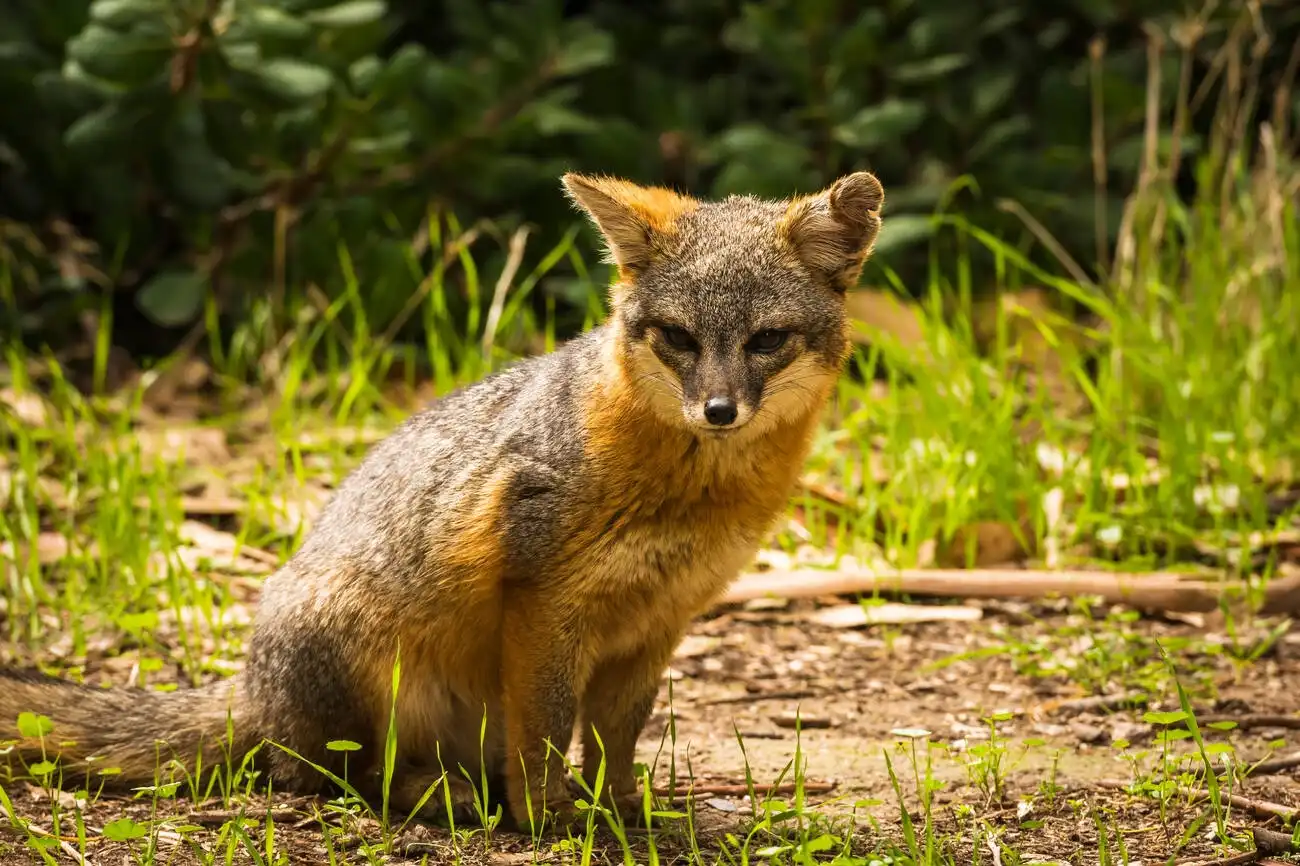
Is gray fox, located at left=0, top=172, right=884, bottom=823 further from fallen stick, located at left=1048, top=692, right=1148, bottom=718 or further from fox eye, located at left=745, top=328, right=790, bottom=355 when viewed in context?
fallen stick, located at left=1048, top=692, right=1148, bottom=718

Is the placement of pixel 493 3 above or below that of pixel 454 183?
above

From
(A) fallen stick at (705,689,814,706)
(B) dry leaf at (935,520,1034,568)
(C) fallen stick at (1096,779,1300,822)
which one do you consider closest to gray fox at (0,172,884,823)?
(A) fallen stick at (705,689,814,706)

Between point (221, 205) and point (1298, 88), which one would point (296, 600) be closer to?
point (221, 205)

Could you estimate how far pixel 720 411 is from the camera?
3523 millimetres

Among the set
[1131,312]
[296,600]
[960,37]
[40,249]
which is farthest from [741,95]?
[296,600]

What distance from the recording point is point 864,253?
155 inches

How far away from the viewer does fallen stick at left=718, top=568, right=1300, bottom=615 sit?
5168mm

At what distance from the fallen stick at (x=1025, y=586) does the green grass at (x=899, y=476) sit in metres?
0.09

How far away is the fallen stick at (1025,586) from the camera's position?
17.0 feet

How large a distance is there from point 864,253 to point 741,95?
3.76m

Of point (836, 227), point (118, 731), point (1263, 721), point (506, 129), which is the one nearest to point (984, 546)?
point (1263, 721)

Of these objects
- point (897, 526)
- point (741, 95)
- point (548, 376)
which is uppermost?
point (741, 95)

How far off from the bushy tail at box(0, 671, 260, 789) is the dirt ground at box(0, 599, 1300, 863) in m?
0.13

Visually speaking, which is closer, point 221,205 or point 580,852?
point 580,852
